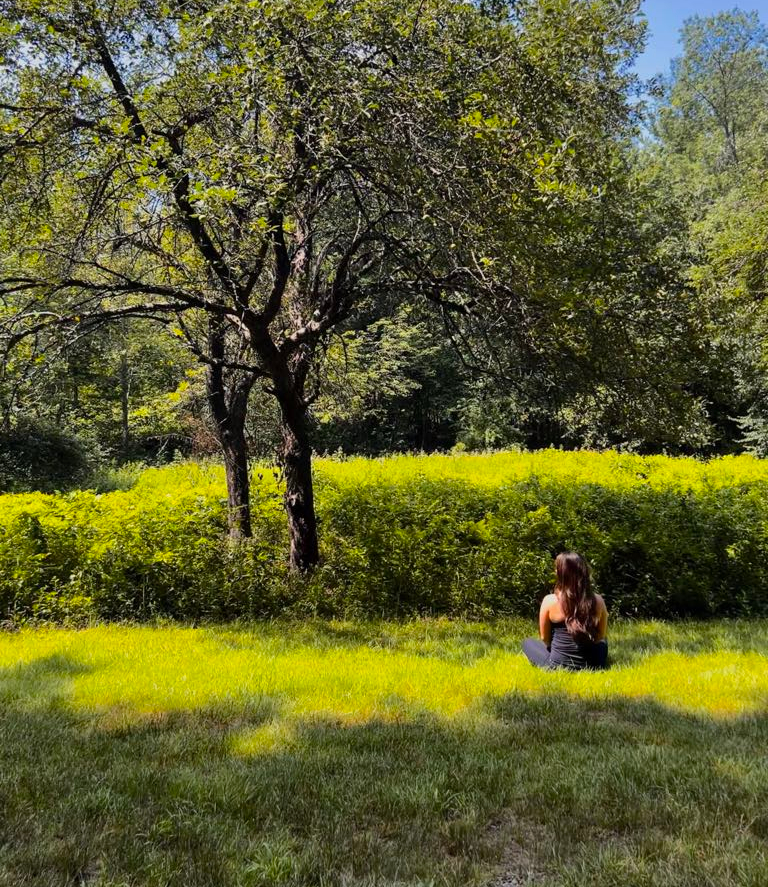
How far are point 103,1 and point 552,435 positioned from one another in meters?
31.2

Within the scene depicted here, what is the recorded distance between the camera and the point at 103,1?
5.34 metres

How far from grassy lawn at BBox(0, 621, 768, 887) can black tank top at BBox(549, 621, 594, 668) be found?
19 centimetres

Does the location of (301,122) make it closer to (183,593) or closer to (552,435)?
(183,593)

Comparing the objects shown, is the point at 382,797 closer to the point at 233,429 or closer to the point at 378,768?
the point at 378,768

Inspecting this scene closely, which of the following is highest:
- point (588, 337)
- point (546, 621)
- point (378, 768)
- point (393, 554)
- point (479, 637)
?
point (588, 337)

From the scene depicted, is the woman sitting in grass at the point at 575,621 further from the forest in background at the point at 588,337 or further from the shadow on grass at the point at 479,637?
the forest in background at the point at 588,337

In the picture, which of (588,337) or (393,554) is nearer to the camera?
(588,337)

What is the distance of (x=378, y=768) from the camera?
325cm

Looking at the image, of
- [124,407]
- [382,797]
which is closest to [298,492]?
[382,797]

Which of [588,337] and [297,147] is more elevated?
[297,147]

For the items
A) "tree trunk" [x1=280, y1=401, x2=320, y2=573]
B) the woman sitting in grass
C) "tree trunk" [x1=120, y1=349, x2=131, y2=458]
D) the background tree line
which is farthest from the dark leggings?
"tree trunk" [x1=120, y1=349, x2=131, y2=458]

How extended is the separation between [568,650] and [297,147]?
16.0 feet

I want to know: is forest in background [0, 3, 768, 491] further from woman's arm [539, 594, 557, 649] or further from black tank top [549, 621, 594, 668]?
black tank top [549, 621, 594, 668]

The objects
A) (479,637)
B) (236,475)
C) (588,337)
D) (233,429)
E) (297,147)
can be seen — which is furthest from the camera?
(233,429)
